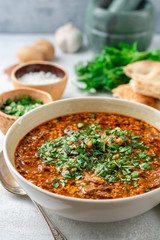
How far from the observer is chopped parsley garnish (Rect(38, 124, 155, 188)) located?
2014 millimetres

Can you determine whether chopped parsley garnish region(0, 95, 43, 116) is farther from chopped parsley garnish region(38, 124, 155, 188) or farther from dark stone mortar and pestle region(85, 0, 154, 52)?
dark stone mortar and pestle region(85, 0, 154, 52)

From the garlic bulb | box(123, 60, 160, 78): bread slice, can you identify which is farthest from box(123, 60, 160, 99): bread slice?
the garlic bulb

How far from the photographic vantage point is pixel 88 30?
454cm

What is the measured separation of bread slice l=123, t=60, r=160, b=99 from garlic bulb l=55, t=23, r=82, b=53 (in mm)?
1509

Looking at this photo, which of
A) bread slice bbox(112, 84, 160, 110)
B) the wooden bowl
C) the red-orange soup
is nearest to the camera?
the red-orange soup

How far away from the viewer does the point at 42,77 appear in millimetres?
3529

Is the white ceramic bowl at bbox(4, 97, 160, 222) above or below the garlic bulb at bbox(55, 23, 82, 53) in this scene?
above

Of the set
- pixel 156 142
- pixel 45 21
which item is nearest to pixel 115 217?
pixel 156 142

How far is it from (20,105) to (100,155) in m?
1.13

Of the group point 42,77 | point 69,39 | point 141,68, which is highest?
point 141,68

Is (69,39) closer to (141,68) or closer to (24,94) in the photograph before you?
(141,68)

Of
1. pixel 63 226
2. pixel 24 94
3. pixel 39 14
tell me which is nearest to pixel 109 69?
pixel 24 94

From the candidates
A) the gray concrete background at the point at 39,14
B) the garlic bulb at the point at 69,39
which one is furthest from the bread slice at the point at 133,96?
the gray concrete background at the point at 39,14

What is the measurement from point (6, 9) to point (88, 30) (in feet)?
5.26
